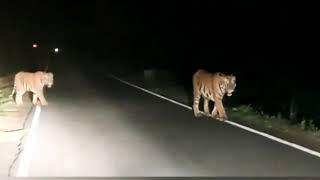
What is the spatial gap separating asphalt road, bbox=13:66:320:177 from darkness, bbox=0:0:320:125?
171 inches

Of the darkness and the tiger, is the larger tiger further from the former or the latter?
the tiger

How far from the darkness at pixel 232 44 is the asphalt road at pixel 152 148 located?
Result: 435 centimetres

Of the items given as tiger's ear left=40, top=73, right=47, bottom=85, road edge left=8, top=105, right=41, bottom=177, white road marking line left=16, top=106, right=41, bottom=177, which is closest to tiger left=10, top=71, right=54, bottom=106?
tiger's ear left=40, top=73, right=47, bottom=85

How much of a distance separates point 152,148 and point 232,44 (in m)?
31.6

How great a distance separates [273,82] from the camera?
27.9m

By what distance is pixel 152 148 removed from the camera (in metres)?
12.3

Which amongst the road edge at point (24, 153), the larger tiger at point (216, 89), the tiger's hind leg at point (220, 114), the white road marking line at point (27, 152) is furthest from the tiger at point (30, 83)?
the tiger's hind leg at point (220, 114)

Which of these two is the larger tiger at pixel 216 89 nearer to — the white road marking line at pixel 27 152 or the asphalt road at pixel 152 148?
the asphalt road at pixel 152 148

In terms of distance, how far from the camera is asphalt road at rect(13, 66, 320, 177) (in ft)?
32.9

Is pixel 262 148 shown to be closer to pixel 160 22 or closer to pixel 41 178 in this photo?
pixel 41 178

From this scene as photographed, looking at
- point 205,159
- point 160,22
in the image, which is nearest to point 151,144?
point 205,159

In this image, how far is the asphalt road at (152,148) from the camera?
10.0 meters

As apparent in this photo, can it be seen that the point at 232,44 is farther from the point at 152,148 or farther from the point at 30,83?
the point at 152,148

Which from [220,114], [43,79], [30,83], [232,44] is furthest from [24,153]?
[232,44]
